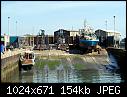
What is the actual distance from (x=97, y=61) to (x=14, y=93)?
3783 centimetres

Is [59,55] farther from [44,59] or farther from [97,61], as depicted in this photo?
[97,61]

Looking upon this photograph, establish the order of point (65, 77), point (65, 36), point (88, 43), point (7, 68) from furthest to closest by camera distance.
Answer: point (65, 36) < point (88, 43) < point (7, 68) < point (65, 77)

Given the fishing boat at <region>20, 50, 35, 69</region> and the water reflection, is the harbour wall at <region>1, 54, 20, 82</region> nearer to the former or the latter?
the water reflection

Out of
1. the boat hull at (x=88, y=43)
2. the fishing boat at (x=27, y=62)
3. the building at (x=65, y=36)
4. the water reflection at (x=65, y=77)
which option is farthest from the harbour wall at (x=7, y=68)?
the building at (x=65, y=36)

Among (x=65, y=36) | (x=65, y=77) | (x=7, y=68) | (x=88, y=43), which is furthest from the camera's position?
(x=65, y=36)

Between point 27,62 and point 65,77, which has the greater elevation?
point 27,62

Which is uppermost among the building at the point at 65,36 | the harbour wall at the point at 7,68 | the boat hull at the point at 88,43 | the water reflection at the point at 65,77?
the building at the point at 65,36

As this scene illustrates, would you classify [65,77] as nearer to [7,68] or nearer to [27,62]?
[7,68]

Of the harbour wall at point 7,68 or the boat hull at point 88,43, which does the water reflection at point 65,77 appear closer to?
the harbour wall at point 7,68

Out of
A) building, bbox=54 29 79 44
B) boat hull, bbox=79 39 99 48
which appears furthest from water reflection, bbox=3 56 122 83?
building, bbox=54 29 79 44

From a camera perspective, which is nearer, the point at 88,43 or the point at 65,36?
the point at 88,43

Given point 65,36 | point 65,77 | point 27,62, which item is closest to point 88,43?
point 27,62

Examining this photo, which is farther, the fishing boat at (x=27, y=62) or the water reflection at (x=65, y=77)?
the fishing boat at (x=27, y=62)

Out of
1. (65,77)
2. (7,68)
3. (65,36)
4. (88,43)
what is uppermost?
(65,36)
